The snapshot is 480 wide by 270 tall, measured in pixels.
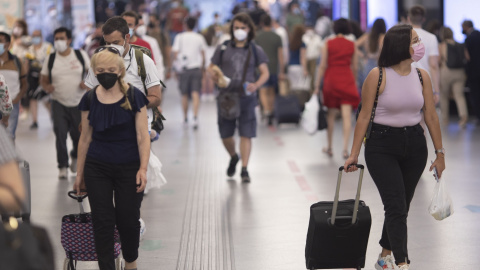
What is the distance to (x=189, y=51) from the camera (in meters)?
17.2

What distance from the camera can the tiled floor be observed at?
7172mm

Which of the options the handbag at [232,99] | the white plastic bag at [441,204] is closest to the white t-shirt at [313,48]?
the handbag at [232,99]

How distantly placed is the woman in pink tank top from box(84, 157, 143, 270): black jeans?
1.41 meters

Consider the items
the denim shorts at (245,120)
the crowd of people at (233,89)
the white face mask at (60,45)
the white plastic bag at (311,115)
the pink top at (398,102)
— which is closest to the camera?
the crowd of people at (233,89)

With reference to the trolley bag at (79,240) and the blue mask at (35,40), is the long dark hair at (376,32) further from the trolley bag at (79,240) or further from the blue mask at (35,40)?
the trolley bag at (79,240)

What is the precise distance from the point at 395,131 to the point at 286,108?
10632 millimetres

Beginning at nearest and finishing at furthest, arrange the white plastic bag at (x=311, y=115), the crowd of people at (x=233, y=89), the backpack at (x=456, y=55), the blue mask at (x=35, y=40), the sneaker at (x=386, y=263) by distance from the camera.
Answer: the crowd of people at (x=233, y=89)
the sneaker at (x=386, y=263)
the white plastic bag at (x=311, y=115)
the backpack at (x=456, y=55)
the blue mask at (x=35, y=40)

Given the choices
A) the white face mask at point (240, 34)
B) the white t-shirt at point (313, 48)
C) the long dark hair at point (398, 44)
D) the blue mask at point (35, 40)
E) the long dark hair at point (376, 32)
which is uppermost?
the long dark hair at point (398, 44)

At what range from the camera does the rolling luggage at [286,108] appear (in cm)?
1667

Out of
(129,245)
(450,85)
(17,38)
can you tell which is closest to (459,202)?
(129,245)

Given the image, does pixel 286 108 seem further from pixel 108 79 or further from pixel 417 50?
pixel 108 79

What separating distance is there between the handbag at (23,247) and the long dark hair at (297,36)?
48.7ft

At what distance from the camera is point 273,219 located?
8656mm

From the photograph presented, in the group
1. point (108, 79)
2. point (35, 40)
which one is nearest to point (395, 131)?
point (108, 79)
